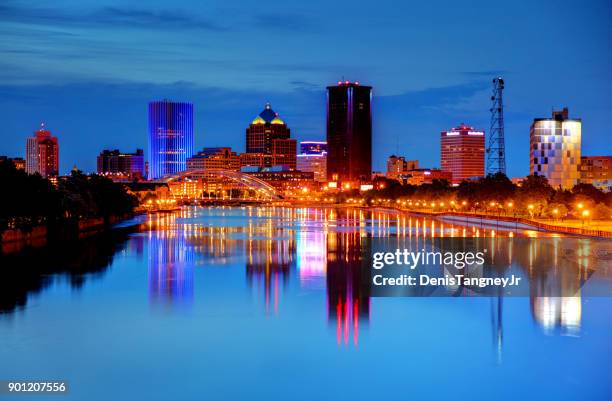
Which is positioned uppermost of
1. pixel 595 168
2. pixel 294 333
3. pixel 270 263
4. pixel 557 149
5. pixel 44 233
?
pixel 557 149

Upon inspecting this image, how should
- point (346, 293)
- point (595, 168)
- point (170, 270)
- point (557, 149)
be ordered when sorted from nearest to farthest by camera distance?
point (346, 293) → point (170, 270) → point (557, 149) → point (595, 168)

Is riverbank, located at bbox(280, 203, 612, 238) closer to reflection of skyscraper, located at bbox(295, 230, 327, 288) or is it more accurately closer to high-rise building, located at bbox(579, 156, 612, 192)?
reflection of skyscraper, located at bbox(295, 230, 327, 288)

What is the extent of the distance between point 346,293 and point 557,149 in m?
122

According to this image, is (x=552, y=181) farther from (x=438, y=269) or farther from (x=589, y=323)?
(x=589, y=323)

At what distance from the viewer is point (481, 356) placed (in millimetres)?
19625

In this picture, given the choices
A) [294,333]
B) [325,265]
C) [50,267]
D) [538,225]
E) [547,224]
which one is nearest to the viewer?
[294,333]

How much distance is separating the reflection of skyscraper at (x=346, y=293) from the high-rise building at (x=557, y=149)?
104 m

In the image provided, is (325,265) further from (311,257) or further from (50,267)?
(50,267)

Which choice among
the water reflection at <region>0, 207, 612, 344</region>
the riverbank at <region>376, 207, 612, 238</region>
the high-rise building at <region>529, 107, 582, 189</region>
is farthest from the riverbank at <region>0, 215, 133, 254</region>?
the high-rise building at <region>529, 107, 582, 189</region>

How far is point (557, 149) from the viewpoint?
5571 inches

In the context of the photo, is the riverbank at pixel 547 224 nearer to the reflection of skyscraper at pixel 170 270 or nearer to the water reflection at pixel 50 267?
the reflection of skyscraper at pixel 170 270

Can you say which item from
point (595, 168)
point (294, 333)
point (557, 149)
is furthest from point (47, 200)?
point (595, 168)

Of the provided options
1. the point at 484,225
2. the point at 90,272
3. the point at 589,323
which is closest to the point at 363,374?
the point at 589,323

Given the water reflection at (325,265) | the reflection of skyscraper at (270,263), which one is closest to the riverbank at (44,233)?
the water reflection at (325,265)
